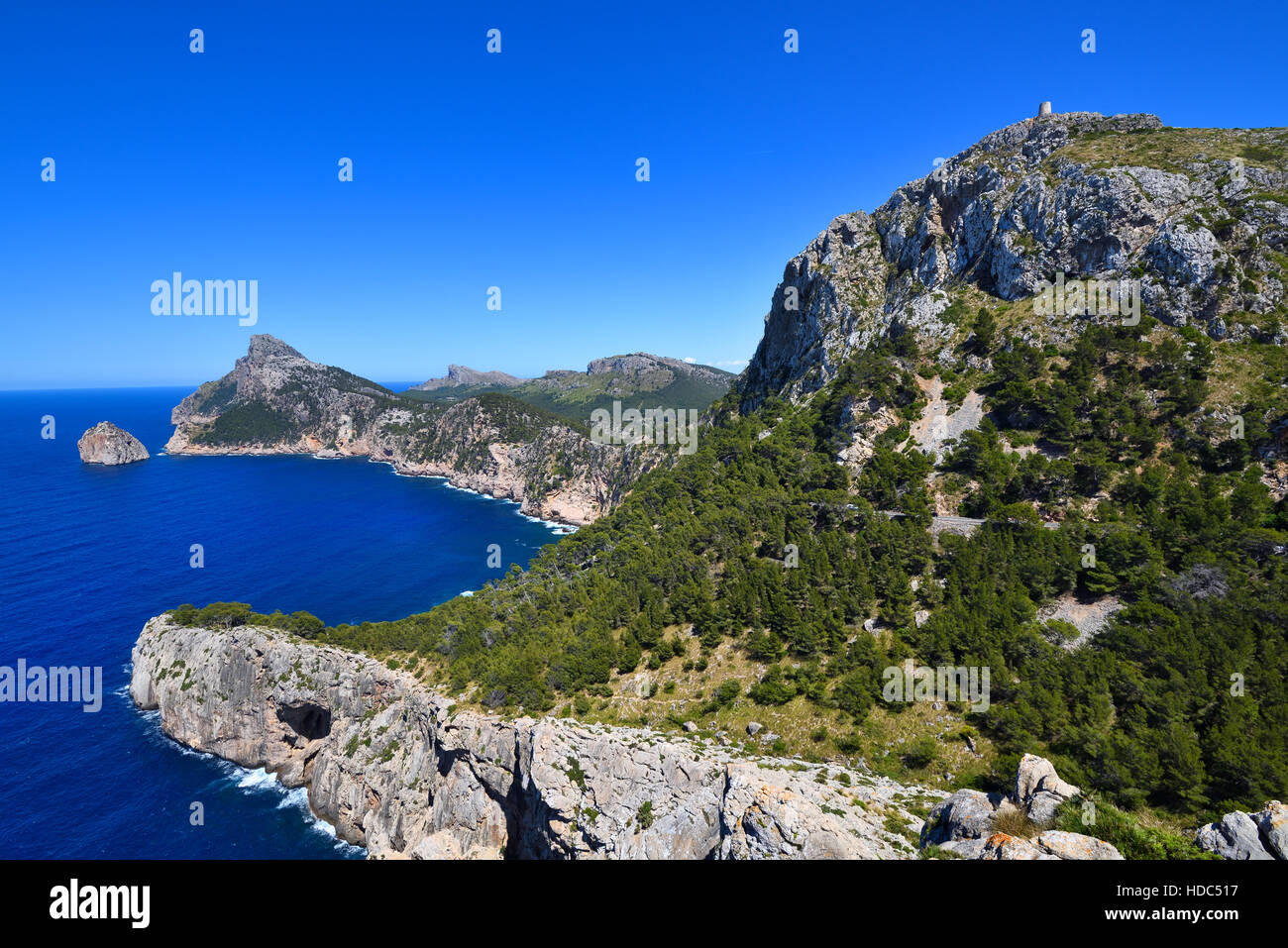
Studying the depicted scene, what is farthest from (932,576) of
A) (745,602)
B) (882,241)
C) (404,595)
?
(404,595)

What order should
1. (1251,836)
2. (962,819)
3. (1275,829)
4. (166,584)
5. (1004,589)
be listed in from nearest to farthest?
(1275,829) < (1251,836) < (962,819) < (1004,589) < (166,584)

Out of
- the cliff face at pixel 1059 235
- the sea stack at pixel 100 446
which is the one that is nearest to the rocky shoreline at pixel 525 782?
Answer: the cliff face at pixel 1059 235

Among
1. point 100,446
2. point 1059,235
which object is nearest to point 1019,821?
point 1059,235

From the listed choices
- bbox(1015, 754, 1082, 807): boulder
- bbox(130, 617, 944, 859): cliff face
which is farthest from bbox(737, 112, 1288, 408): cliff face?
bbox(130, 617, 944, 859): cliff face

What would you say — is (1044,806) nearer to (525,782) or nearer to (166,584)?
(525,782)
